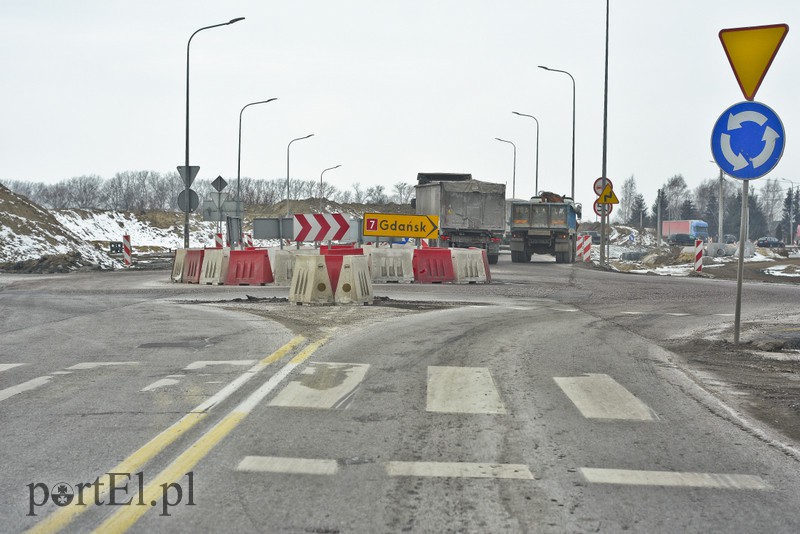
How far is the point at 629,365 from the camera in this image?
9.12 metres

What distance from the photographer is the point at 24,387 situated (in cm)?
745

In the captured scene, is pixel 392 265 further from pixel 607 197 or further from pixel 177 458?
pixel 177 458

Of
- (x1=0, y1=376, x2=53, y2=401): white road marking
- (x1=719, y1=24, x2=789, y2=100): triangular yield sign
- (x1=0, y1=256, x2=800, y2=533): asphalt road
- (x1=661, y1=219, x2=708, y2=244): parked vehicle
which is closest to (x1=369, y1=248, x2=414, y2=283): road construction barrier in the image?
(x1=0, y1=256, x2=800, y2=533): asphalt road

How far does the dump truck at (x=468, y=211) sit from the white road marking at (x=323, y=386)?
→ 27.8 m

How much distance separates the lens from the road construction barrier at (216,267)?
22.7 meters

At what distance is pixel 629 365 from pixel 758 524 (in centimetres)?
506

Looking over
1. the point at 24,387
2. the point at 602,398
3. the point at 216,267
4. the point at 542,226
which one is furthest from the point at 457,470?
the point at 542,226

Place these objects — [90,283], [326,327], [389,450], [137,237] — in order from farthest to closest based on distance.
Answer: [137,237], [90,283], [326,327], [389,450]

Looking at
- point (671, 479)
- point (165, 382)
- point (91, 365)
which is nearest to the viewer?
point (671, 479)

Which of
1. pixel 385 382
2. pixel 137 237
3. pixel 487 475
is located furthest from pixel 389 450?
pixel 137 237

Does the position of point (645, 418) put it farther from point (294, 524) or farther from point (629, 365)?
point (294, 524)

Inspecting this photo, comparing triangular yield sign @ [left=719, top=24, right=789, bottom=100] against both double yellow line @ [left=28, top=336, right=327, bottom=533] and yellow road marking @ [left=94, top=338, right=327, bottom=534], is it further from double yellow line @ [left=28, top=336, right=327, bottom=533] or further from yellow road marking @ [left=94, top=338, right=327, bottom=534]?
yellow road marking @ [left=94, top=338, right=327, bottom=534]

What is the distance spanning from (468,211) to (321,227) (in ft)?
53.1

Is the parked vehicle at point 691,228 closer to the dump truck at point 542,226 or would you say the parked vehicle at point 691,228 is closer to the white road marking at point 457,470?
the dump truck at point 542,226
